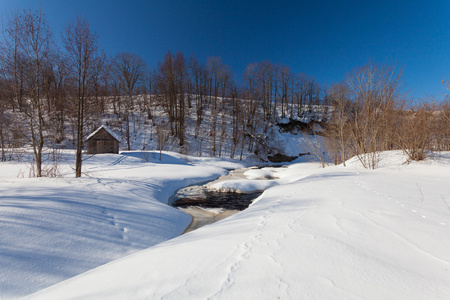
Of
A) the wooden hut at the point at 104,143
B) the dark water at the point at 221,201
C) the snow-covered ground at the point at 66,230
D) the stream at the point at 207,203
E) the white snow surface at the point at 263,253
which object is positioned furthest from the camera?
the wooden hut at the point at 104,143

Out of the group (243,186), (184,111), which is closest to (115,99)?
(184,111)

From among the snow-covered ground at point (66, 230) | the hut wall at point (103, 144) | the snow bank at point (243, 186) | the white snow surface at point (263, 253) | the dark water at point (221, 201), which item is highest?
the hut wall at point (103, 144)

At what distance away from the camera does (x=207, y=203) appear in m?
9.19

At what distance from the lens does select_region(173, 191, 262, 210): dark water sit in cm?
883

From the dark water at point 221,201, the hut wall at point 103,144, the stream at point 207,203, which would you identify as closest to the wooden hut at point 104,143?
the hut wall at point 103,144

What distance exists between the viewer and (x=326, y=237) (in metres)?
2.59

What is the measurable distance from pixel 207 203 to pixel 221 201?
30.6 inches

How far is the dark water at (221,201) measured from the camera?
8.83m

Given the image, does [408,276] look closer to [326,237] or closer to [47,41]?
[326,237]

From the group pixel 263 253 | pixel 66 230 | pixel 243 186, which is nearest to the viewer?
pixel 263 253

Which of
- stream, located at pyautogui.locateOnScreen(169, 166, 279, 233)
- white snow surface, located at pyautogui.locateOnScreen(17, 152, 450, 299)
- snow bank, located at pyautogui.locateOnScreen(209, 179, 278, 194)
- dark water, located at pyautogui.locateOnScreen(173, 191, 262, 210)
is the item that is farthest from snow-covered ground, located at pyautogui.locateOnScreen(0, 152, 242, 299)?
snow bank, located at pyautogui.locateOnScreen(209, 179, 278, 194)

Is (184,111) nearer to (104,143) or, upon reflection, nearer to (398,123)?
(104,143)

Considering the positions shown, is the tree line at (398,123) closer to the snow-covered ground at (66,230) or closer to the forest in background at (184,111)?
the forest in background at (184,111)

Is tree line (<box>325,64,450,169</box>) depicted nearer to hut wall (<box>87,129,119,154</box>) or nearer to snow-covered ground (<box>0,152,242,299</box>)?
snow-covered ground (<box>0,152,242,299</box>)
